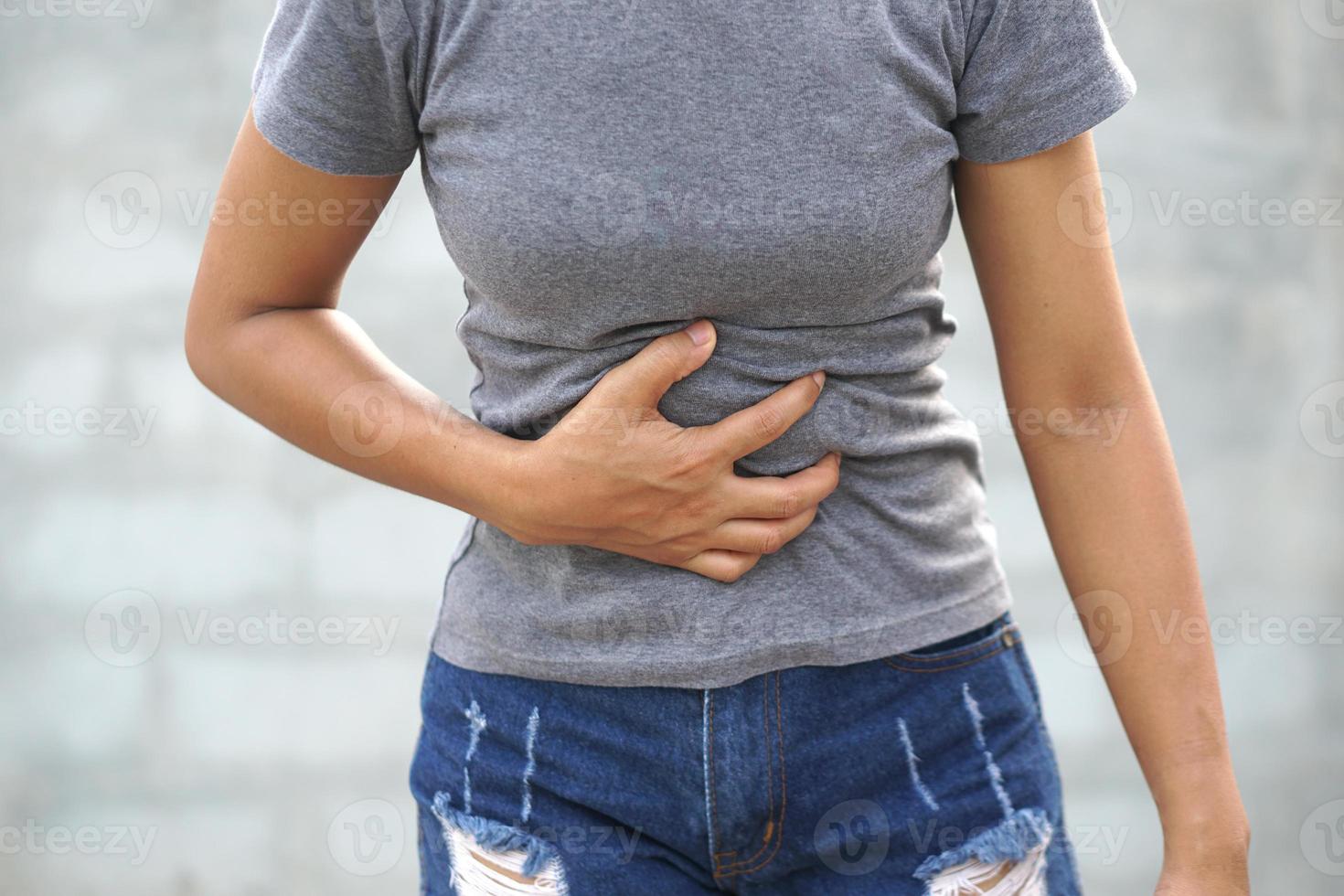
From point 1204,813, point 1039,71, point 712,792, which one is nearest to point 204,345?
point 712,792

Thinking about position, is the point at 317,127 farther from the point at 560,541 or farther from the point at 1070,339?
the point at 1070,339

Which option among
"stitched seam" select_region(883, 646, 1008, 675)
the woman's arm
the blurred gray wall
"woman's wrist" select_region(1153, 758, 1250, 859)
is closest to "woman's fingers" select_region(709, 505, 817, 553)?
"stitched seam" select_region(883, 646, 1008, 675)

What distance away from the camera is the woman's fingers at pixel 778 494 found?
28.4 inches

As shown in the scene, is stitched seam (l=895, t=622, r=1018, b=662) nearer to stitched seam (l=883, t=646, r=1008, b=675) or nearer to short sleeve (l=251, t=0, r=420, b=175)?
stitched seam (l=883, t=646, r=1008, b=675)

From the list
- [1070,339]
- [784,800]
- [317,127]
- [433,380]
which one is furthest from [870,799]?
[433,380]

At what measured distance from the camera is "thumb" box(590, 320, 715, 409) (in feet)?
2.29

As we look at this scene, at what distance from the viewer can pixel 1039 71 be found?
28.1 inches

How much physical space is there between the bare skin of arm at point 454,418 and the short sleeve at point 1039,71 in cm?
21

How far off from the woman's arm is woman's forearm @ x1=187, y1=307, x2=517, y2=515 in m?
0.38

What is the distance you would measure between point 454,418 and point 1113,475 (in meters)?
0.47

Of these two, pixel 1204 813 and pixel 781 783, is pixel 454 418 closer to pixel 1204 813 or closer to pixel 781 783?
pixel 781 783

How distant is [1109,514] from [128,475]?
159 cm

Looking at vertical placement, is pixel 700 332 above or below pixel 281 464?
above

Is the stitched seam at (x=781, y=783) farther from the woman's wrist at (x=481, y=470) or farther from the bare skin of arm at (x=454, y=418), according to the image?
the woman's wrist at (x=481, y=470)
